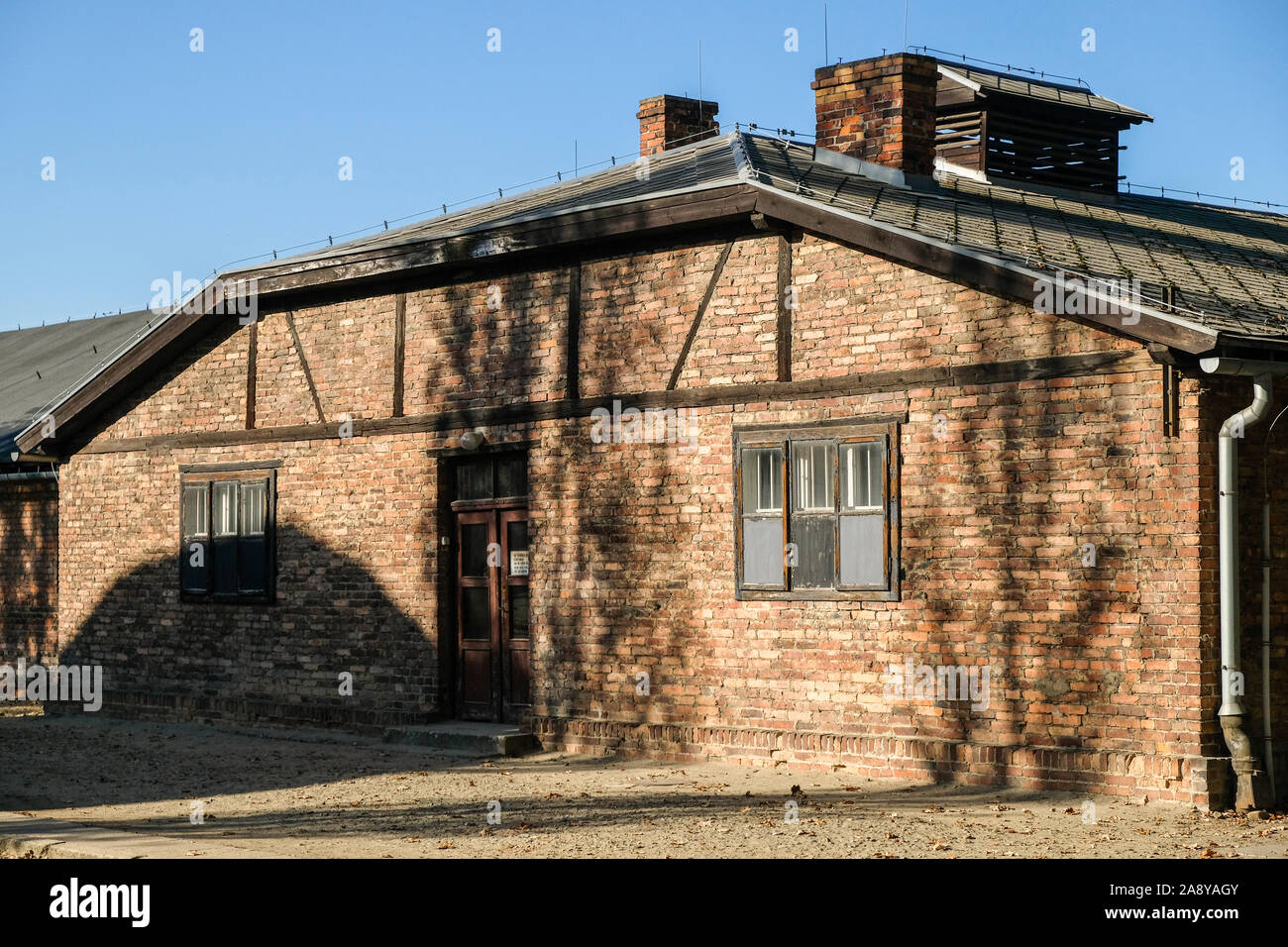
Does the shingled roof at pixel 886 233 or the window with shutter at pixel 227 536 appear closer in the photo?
the shingled roof at pixel 886 233

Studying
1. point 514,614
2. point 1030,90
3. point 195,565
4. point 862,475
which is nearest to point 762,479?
point 862,475

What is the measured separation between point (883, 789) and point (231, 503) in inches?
337

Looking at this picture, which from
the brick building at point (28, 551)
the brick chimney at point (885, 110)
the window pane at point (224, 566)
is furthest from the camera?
the brick building at point (28, 551)

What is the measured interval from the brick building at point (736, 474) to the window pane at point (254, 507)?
1.7 inches

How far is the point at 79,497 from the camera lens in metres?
17.8

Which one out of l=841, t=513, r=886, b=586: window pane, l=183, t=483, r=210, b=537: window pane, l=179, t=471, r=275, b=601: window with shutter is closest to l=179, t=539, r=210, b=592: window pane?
l=179, t=471, r=275, b=601: window with shutter

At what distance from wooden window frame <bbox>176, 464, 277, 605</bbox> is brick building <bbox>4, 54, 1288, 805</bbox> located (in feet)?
0.18

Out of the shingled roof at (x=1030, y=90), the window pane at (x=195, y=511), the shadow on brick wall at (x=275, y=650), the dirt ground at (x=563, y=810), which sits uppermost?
the shingled roof at (x=1030, y=90)

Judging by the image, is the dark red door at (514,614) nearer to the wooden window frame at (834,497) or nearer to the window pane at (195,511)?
the wooden window frame at (834,497)

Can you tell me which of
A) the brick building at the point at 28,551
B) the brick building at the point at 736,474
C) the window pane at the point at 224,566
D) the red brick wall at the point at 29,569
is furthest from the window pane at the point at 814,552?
the red brick wall at the point at 29,569

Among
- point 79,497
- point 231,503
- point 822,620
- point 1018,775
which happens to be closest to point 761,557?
point 822,620

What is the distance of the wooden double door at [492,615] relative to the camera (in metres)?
14.0

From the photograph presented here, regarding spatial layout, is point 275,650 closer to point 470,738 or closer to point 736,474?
point 470,738
